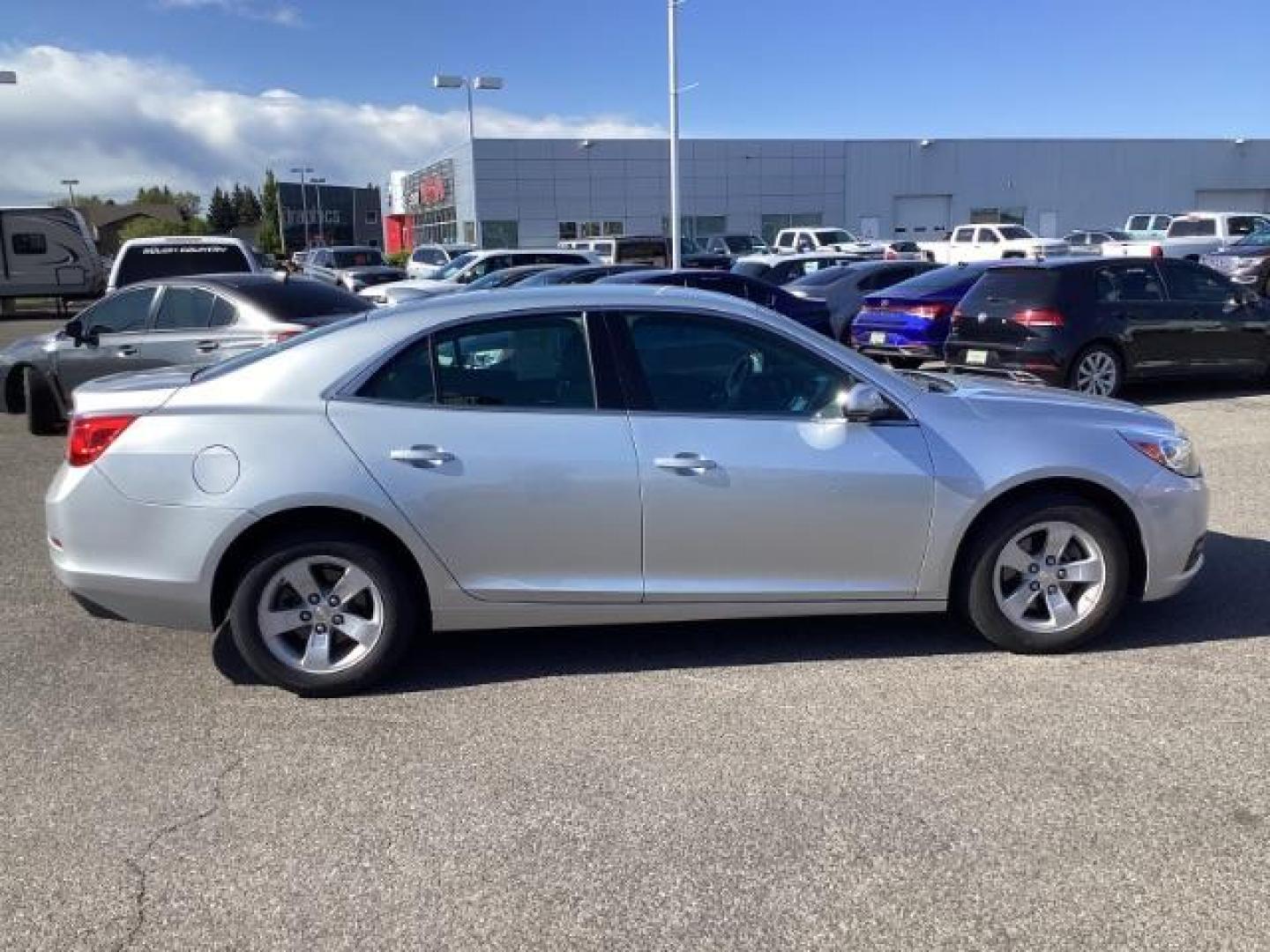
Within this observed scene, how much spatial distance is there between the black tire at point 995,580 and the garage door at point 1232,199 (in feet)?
222

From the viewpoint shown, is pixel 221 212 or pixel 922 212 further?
pixel 221 212

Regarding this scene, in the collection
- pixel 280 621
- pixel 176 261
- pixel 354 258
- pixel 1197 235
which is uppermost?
pixel 1197 235

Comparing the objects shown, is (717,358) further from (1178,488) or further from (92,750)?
(92,750)

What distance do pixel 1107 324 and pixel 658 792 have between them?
354 inches

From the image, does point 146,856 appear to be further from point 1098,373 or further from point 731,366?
point 1098,373

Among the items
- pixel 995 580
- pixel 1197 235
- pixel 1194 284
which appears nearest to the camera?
pixel 995 580

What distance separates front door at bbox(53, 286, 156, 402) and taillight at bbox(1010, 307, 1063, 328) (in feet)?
27.2

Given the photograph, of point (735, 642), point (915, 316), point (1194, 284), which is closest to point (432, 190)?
point (915, 316)

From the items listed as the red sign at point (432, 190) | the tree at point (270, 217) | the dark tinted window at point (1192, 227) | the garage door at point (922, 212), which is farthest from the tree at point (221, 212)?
the dark tinted window at point (1192, 227)

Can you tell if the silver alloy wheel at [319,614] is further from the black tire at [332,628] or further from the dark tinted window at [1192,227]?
the dark tinted window at [1192,227]

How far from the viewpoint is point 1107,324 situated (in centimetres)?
1067

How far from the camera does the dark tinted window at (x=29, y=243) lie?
29219 millimetres

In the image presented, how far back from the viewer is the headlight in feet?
14.7

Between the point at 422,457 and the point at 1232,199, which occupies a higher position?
the point at 1232,199
